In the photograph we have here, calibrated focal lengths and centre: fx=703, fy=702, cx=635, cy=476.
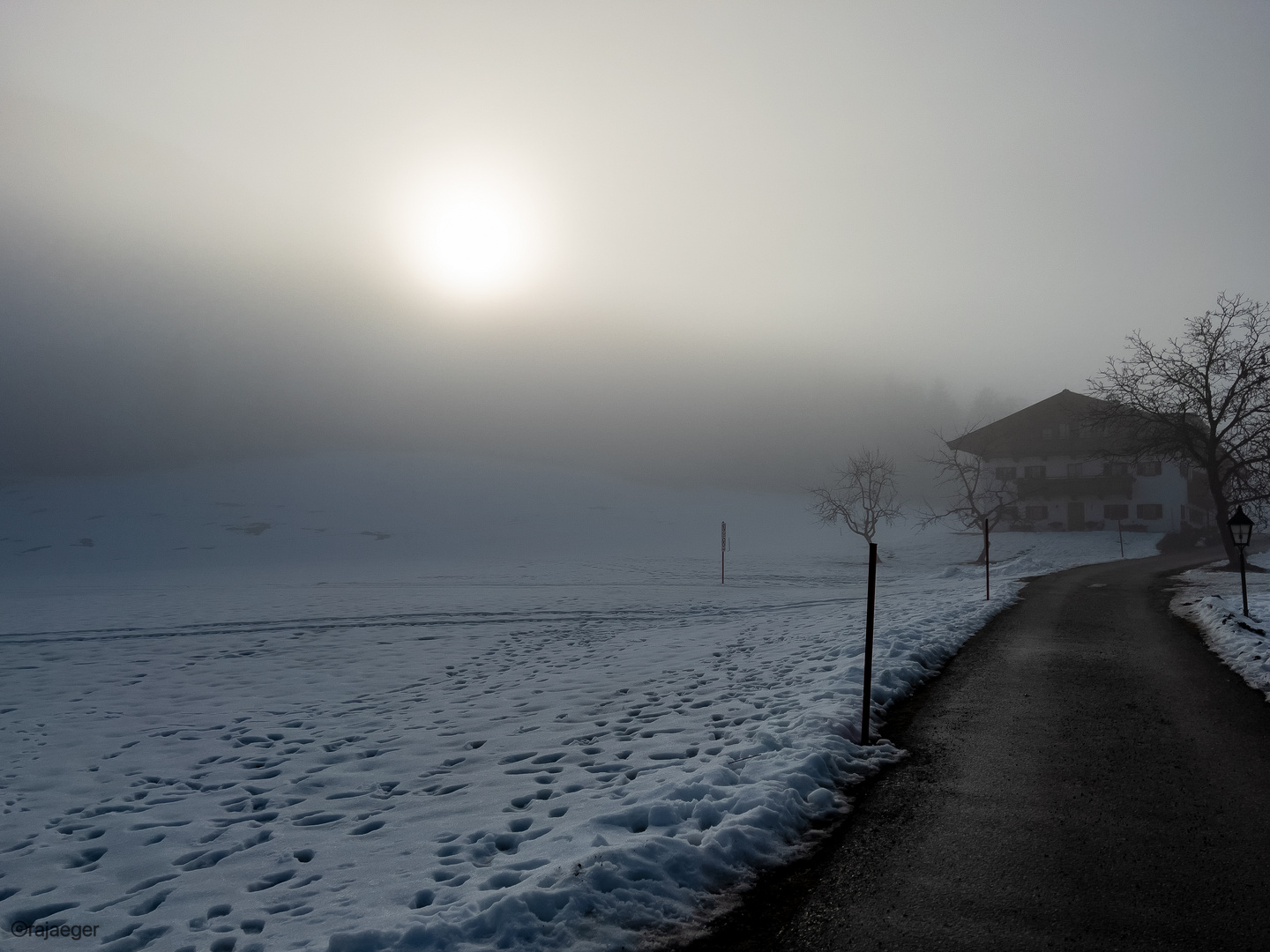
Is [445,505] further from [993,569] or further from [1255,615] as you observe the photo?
[1255,615]

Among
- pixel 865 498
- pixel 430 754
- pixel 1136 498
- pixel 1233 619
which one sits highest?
pixel 1136 498

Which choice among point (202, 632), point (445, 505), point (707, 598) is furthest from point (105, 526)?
point (707, 598)

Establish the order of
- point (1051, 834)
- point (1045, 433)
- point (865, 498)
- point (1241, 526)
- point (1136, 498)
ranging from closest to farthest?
point (1051, 834), point (1241, 526), point (865, 498), point (1136, 498), point (1045, 433)

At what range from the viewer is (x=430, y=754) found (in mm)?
8438

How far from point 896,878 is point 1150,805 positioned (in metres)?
2.66

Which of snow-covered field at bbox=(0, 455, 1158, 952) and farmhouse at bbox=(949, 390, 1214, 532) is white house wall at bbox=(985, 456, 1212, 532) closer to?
farmhouse at bbox=(949, 390, 1214, 532)

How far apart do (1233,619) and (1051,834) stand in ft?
41.6

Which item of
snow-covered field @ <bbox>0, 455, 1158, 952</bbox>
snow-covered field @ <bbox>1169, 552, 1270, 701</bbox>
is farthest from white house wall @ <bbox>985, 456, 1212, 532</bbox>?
snow-covered field @ <bbox>0, 455, 1158, 952</bbox>

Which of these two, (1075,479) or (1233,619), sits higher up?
(1075,479)

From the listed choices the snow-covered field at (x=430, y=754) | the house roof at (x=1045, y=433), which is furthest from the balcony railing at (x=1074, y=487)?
the snow-covered field at (x=430, y=754)

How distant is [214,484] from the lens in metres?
87.6

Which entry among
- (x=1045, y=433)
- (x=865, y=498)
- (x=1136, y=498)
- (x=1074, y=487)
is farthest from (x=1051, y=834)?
(x=1045, y=433)

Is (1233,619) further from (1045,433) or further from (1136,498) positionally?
(1045,433)

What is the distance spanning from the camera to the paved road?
3.90 metres
